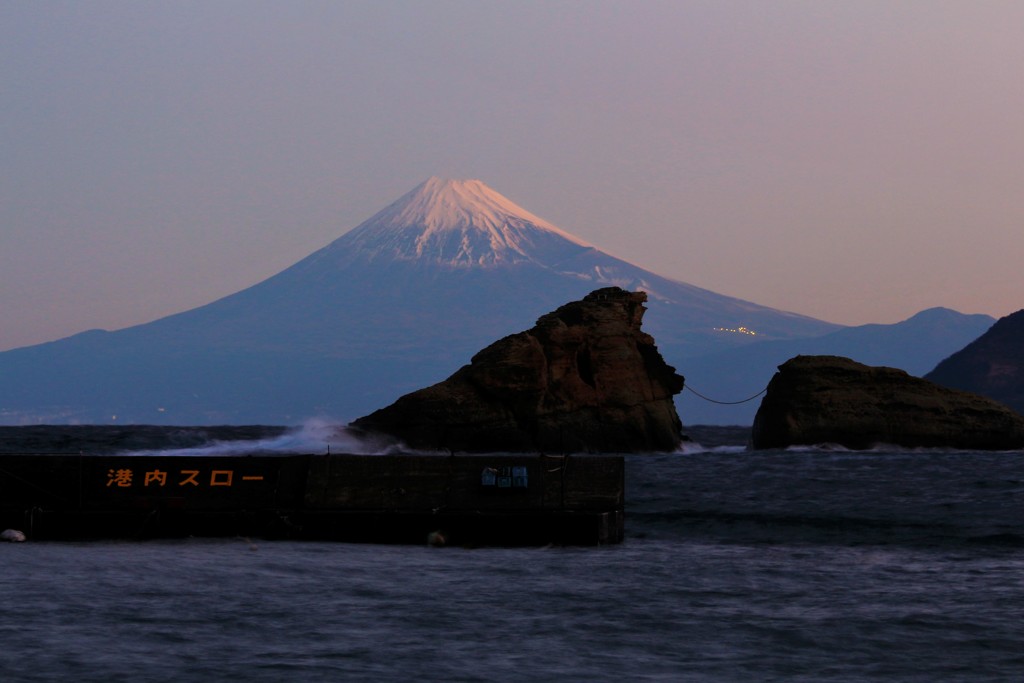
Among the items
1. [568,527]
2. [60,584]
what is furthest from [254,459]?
[60,584]

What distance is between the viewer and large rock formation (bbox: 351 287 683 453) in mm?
72562

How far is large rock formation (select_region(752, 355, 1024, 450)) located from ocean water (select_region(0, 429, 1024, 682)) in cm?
3725

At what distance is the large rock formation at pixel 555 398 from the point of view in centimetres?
7256

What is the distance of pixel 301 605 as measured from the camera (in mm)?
21719

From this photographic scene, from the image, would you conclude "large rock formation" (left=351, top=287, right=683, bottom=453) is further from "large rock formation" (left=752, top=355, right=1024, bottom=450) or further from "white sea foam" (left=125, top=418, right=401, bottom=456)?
"large rock formation" (left=752, top=355, right=1024, bottom=450)

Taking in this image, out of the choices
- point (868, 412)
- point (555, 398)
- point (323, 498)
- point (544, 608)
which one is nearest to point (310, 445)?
point (555, 398)

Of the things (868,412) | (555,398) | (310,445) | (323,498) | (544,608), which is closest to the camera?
(544,608)

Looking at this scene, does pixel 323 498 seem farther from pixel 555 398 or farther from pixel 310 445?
pixel 310 445

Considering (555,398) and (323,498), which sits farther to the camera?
(555,398)

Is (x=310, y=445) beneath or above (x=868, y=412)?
beneath

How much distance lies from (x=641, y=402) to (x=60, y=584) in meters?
55.6

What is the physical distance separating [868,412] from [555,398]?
51.8 ft

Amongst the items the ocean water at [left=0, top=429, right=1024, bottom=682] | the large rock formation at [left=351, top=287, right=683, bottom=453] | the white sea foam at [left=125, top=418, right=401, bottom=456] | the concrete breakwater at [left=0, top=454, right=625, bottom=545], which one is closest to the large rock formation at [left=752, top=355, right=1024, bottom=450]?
the large rock formation at [left=351, top=287, right=683, bottom=453]

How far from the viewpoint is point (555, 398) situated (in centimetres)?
7469
